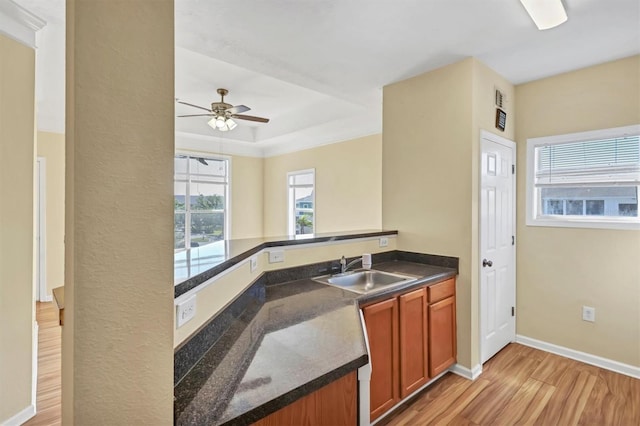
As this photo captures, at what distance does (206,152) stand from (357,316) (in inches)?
217

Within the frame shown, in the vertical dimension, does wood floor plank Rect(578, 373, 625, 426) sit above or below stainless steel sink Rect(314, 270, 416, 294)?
below

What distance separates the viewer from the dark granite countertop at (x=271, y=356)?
3.02ft

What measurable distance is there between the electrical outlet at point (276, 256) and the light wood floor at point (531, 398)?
49.6 inches

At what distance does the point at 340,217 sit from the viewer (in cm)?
561

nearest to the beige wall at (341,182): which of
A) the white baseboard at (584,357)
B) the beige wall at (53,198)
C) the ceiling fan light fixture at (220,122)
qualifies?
the ceiling fan light fixture at (220,122)

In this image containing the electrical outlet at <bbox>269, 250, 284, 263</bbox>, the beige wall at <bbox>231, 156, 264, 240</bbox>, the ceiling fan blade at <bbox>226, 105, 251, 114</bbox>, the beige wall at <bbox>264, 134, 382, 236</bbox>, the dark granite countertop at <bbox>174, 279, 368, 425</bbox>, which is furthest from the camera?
the beige wall at <bbox>231, 156, 264, 240</bbox>

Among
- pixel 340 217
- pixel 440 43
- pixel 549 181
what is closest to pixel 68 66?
pixel 440 43

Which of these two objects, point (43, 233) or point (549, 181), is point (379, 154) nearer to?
point (549, 181)

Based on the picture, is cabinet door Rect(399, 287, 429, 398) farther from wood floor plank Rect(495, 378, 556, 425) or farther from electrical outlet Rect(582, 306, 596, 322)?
electrical outlet Rect(582, 306, 596, 322)

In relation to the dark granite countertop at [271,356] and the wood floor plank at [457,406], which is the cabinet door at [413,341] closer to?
the wood floor plank at [457,406]

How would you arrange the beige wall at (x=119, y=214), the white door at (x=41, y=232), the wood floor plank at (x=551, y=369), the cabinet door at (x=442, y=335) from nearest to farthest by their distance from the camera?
the beige wall at (x=119, y=214) → the cabinet door at (x=442, y=335) → the wood floor plank at (x=551, y=369) → the white door at (x=41, y=232)

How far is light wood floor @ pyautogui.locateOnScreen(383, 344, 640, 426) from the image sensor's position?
2107mm

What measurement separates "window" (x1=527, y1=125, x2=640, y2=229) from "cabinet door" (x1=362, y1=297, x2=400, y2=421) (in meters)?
2.01

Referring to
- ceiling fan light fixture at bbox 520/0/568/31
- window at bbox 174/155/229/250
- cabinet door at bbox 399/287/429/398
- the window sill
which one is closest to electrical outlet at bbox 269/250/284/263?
cabinet door at bbox 399/287/429/398
